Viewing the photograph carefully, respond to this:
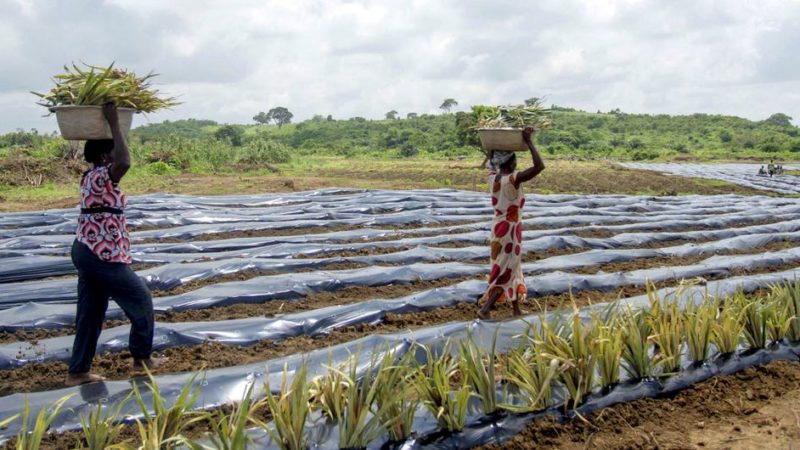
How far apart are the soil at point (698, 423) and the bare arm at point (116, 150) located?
2392 mm

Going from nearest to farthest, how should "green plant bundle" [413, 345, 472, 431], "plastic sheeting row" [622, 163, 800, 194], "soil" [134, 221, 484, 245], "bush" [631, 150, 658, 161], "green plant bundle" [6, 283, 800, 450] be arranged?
1. "green plant bundle" [6, 283, 800, 450]
2. "green plant bundle" [413, 345, 472, 431]
3. "soil" [134, 221, 484, 245]
4. "plastic sheeting row" [622, 163, 800, 194]
5. "bush" [631, 150, 658, 161]

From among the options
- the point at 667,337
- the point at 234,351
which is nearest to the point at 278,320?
the point at 234,351

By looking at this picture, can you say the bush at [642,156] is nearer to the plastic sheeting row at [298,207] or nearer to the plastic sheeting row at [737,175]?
the plastic sheeting row at [737,175]

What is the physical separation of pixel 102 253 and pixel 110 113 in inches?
30.1

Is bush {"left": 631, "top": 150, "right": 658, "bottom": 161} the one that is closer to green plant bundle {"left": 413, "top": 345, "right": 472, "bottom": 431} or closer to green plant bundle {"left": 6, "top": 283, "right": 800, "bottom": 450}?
green plant bundle {"left": 6, "top": 283, "right": 800, "bottom": 450}

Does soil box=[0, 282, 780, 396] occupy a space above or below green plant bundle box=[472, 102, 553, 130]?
below

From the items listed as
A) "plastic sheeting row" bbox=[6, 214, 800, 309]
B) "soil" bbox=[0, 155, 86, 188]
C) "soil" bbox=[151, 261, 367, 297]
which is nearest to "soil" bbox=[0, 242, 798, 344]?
"soil" bbox=[151, 261, 367, 297]

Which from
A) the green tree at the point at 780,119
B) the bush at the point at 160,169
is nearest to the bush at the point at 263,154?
the bush at the point at 160,169

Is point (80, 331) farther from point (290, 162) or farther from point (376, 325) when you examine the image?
point (290, 162)

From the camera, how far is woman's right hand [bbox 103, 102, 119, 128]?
11.9 ft

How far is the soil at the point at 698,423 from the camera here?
324 cm

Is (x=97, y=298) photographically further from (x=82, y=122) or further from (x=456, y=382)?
(x=456, y=382)

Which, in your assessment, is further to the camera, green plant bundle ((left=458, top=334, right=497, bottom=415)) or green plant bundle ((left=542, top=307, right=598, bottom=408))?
green plant bundle ((left=542, top=307, right=598, bottom=408))

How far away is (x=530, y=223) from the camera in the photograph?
10047mm
